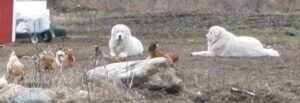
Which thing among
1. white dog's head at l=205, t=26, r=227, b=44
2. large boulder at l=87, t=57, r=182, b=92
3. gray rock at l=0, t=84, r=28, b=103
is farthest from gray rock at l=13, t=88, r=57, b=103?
white dog's head at l=205, t=26, r=227, b=44

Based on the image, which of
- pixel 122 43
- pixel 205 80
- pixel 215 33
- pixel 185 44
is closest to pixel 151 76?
pixel 205 80

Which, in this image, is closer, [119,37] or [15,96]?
[15,96]

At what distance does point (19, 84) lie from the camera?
8.94 m

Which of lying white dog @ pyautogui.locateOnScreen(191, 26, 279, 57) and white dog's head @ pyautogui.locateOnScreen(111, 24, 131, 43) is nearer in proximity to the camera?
lying white dog @ pyautogui.locateOnScreen(191, 26, 279, 57)

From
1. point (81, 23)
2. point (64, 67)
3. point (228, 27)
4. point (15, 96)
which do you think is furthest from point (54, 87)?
point (81, 23)

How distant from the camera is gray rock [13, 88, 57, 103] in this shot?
8.07m

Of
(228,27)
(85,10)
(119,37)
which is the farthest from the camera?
(85,10)

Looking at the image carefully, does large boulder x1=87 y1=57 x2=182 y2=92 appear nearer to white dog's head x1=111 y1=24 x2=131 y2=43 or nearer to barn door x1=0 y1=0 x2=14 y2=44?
white dog's head x1=111 y1=24 x2=131 y2=43

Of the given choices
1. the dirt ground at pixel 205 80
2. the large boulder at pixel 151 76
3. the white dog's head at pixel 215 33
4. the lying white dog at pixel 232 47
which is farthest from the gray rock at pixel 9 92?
the white dog's head at pixel 215 33

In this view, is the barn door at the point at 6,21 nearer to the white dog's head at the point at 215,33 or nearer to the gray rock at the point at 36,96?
the white dog's head at the point at 215,33

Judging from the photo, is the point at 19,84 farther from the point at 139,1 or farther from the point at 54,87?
the point at 139,1

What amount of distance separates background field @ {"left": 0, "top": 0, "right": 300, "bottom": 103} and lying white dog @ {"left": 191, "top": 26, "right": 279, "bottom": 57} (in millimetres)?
416

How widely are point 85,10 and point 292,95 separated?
22587 millimetres

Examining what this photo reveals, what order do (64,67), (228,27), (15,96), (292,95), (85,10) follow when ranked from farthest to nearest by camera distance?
1. (85,10)
2. (228,27)
3. (64,67)
4. (292,95)
5. (15,96)
